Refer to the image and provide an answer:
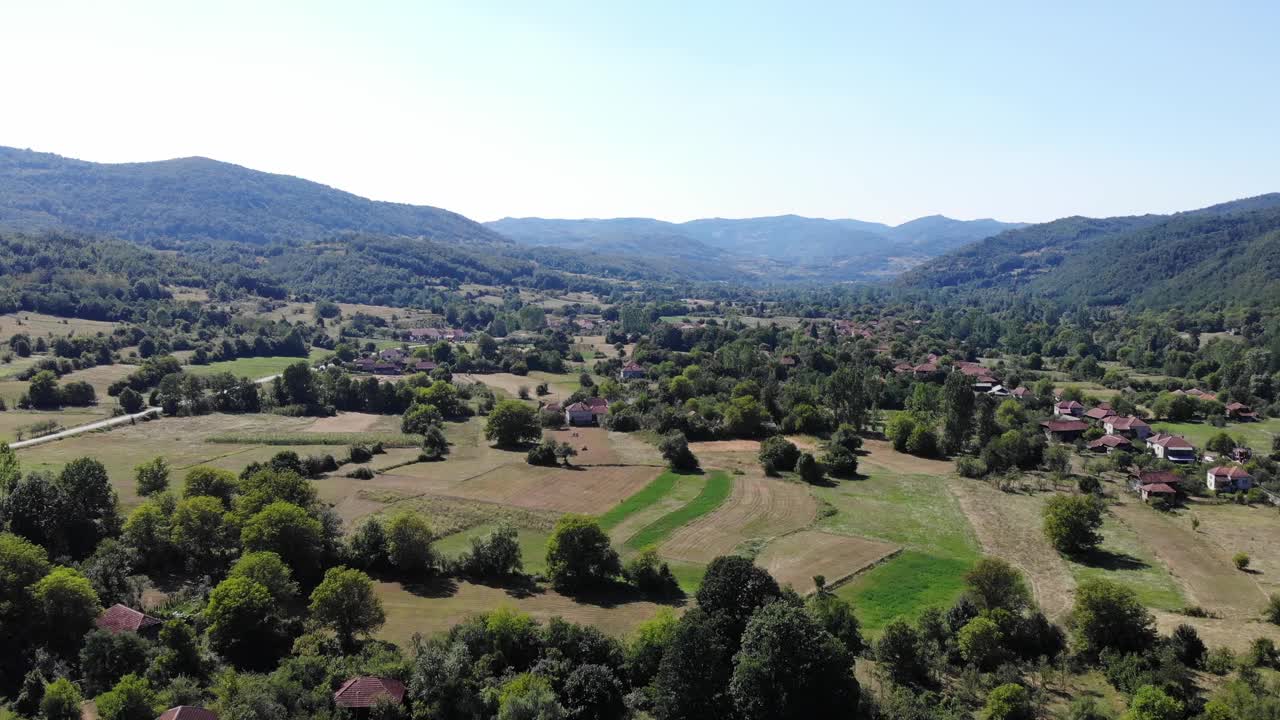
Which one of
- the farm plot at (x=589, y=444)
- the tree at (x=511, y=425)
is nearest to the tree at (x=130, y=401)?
the tree at (x=511, y=425)

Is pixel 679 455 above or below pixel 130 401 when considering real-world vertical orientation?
above

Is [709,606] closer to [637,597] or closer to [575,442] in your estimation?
[637,597]

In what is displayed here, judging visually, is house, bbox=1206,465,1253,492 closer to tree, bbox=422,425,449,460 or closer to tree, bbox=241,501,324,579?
tree, bbox=422,425,449,460

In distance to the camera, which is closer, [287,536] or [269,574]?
[269,574]

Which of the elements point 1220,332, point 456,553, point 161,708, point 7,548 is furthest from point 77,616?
point 1220,332

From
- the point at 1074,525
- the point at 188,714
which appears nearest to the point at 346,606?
the point at 188,714

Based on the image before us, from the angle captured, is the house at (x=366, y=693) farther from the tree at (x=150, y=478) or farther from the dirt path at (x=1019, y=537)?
the tree at (x=150, y=478)

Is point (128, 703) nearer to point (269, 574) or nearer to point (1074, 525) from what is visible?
point (269, 574)
